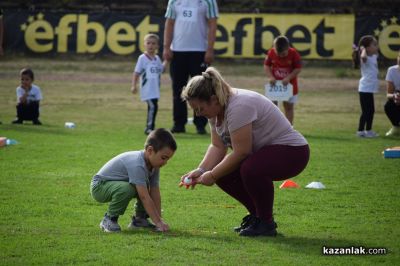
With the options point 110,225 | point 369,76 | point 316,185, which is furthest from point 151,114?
point 110,225

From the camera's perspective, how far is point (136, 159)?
7434mm

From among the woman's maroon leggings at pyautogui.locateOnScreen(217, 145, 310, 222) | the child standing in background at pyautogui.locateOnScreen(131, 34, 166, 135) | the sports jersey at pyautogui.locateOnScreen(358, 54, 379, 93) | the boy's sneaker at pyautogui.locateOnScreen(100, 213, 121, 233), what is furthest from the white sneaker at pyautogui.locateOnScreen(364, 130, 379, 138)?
the boy's sneaker at pyautogui.locateOnScreen(100, 213, 121, 233)

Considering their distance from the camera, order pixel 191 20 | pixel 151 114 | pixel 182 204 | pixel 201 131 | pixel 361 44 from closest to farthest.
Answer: pixel 182 204 → pixel 191 20 → pixel 151 114 → pixel 201 131 → pixel 361 44

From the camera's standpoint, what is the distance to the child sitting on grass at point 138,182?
728 cm

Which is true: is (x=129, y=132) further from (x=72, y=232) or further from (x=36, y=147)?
(x=72, y=232)

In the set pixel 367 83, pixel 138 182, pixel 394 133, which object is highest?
pixel 138 182

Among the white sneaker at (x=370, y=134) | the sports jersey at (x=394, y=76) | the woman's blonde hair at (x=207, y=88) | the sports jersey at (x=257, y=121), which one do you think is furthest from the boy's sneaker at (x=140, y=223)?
the sports jersey at (x=394, y=76)

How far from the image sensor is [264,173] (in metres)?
7.18

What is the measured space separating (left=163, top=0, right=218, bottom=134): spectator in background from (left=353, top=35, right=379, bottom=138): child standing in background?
289cm

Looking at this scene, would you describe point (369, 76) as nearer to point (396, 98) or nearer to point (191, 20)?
point (396, 98)

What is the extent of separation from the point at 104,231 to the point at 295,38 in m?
23.3

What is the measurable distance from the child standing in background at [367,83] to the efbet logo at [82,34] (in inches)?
587

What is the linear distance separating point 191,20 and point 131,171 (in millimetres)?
8685

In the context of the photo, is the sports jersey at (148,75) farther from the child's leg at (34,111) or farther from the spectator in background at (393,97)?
the spectator in background at (393,97)
